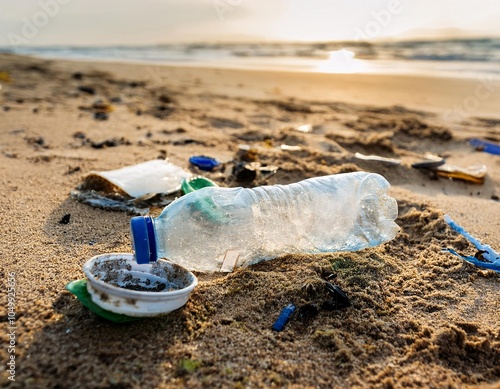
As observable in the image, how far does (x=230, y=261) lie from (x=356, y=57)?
42.5ft

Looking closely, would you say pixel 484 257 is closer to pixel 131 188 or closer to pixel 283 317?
pixel 283 317

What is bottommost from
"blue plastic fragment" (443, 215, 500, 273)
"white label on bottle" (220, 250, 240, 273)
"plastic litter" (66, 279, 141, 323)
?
"blue plastic fragment" (443, 215, 500, 273)

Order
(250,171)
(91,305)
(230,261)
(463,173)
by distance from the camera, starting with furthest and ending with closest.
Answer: (463,173), (250,171), (230,261), (91,305)

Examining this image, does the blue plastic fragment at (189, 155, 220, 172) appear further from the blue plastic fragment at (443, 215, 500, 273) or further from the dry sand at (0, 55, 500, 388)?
the blue plastic fragment at (443, 215, 500, 273)

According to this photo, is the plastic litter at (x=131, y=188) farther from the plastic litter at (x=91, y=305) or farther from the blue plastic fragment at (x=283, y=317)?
the blue plastic fragment at (x=283, y=317)

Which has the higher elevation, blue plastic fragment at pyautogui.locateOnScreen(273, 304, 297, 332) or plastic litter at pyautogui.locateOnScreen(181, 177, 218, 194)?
plastic litter at pyautogui.locateOnScreen(181, 177, 218, 194)

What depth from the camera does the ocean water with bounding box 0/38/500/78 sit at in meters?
10.5

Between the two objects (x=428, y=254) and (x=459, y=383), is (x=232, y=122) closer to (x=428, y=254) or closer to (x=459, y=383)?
(x=428, y=254)

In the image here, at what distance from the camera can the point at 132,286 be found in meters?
1.65

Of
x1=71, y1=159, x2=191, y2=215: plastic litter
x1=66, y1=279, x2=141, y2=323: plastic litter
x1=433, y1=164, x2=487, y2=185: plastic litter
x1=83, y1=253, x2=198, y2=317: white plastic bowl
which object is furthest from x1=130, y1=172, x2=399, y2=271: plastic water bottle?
x1=433, y1=164, x2=487, y2=185: plastic litter

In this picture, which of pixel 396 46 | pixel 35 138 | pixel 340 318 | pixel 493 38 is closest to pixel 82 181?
pixel 35 138

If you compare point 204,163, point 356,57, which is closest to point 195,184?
point 204,163

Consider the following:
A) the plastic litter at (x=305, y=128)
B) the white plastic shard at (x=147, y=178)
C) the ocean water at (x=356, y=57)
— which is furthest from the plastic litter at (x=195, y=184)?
the ocean water at (x=356, y=57)

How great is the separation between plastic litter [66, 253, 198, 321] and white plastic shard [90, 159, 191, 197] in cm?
104
